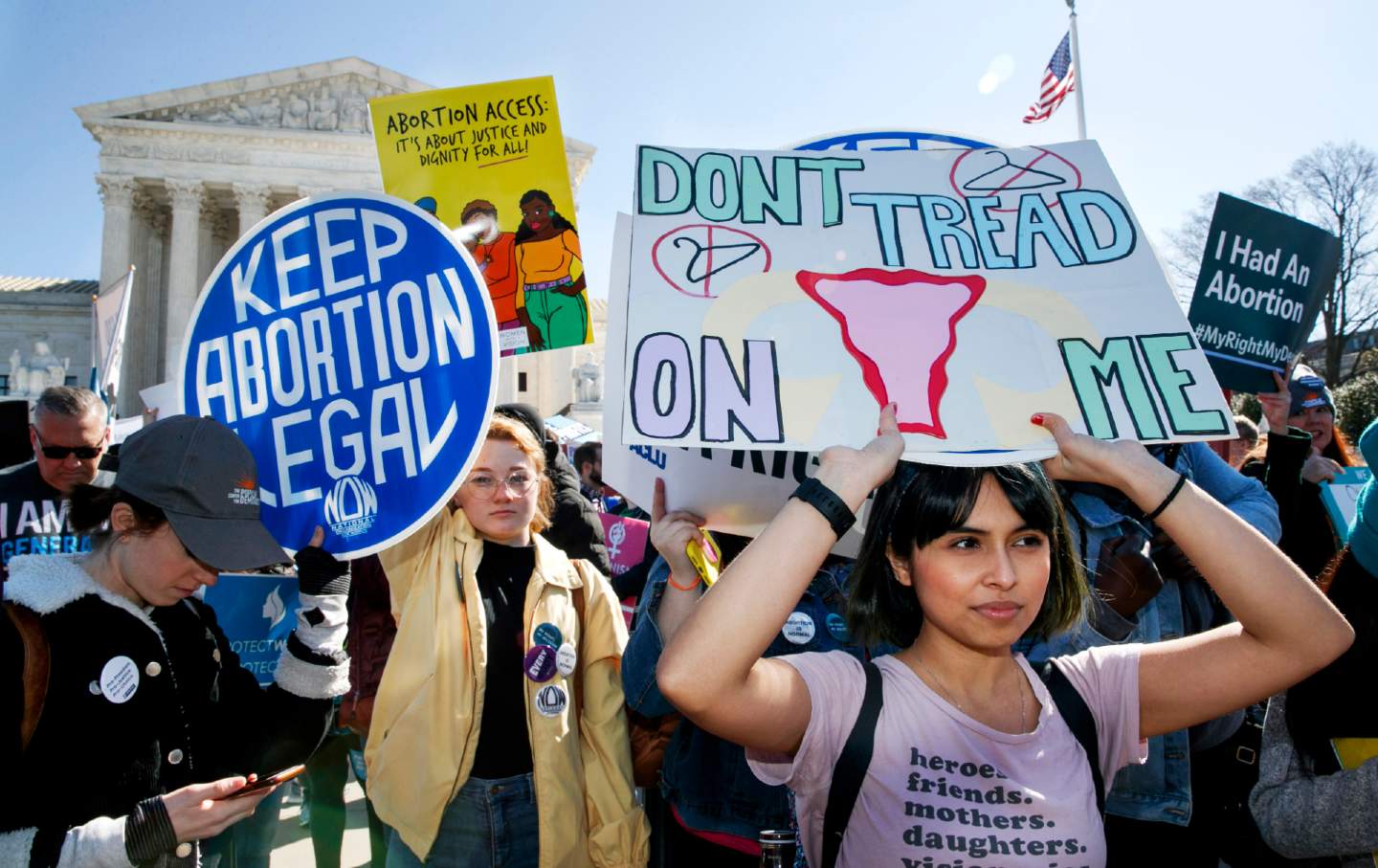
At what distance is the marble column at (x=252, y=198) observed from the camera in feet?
119

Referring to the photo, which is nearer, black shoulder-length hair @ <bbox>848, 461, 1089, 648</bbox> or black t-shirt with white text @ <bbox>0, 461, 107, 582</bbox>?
black shoulder-length hair @ <bbox>848, 461, 1089, 648</bbox>

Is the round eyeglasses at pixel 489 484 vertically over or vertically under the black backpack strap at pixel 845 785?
over

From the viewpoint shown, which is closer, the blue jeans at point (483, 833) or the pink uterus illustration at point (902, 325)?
the pink uterus illustration at point (902, 325)

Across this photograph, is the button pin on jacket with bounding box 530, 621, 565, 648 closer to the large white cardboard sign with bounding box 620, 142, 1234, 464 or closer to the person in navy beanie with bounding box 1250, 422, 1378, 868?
the large white cardboard sign with bounding box 620, 142, 1234, 464

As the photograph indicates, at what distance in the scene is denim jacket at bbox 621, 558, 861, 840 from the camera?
2131 millimetres

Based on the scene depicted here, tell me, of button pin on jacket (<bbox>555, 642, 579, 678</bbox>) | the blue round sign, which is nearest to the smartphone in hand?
the blue round sign

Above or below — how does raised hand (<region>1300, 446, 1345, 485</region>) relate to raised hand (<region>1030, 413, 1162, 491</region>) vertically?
below

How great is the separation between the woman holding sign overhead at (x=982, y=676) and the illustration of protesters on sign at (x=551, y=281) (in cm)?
→ 189

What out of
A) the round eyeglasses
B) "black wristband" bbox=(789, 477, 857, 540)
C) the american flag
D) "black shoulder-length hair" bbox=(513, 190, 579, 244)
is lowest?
"black wristband" bbox=(789, 477, 857, 540)

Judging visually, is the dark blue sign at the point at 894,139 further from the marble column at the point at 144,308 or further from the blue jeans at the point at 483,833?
the marble column at the point at 144,308

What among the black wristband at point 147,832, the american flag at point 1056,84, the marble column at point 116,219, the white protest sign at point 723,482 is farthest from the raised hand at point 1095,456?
the marble column at point 116,219

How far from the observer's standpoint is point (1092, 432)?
1.57m

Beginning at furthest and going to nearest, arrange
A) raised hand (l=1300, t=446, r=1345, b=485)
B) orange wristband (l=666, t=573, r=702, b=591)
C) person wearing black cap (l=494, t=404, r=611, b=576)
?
raised hand (l=1300, t=446, r=1345, b=485), person wearing black cap (l=494, t=404, r=611, b=576), orange wristband (l=666, t=573, r=702, b=591)

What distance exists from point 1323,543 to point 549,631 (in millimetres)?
3009
